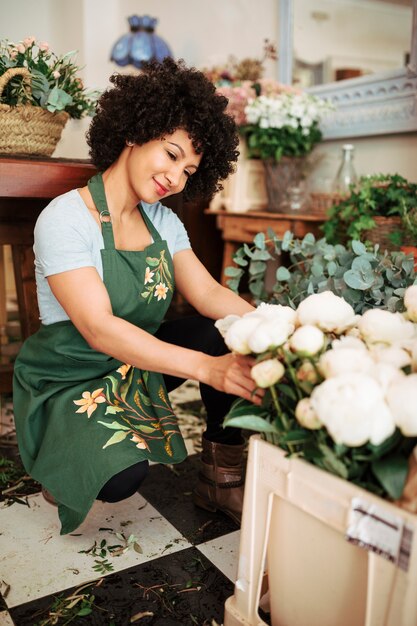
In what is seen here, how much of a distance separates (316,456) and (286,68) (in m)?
2.83

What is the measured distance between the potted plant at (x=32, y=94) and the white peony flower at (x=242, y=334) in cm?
112

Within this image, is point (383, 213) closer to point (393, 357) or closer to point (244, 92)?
point (244, 92)

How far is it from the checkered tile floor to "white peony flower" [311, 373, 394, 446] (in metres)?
0.58

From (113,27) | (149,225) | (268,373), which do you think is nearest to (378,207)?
(149,225)

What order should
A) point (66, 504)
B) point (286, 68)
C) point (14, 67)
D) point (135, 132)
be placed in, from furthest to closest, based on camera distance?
point (286, 68) → point (14, 67) → point (135, 132) → point (66, 504)

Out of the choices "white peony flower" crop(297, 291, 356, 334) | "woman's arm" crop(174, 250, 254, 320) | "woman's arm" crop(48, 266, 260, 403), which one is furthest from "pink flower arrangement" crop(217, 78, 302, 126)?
"white peony flower" crop(297, 291, 356, 334)

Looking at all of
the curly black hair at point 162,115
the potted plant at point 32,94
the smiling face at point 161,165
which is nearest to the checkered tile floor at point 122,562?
the smiling face at point 161,165

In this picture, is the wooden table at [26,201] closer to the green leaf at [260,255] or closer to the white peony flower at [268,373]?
the green leaf at [260,255]

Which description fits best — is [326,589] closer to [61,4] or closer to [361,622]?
[361,622]

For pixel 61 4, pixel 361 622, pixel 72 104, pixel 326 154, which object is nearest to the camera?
pixel 361 622

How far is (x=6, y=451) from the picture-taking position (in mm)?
1959

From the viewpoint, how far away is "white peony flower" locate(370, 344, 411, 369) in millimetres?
903

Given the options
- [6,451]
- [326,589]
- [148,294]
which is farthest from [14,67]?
[326,589]

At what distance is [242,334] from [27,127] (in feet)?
3.90
